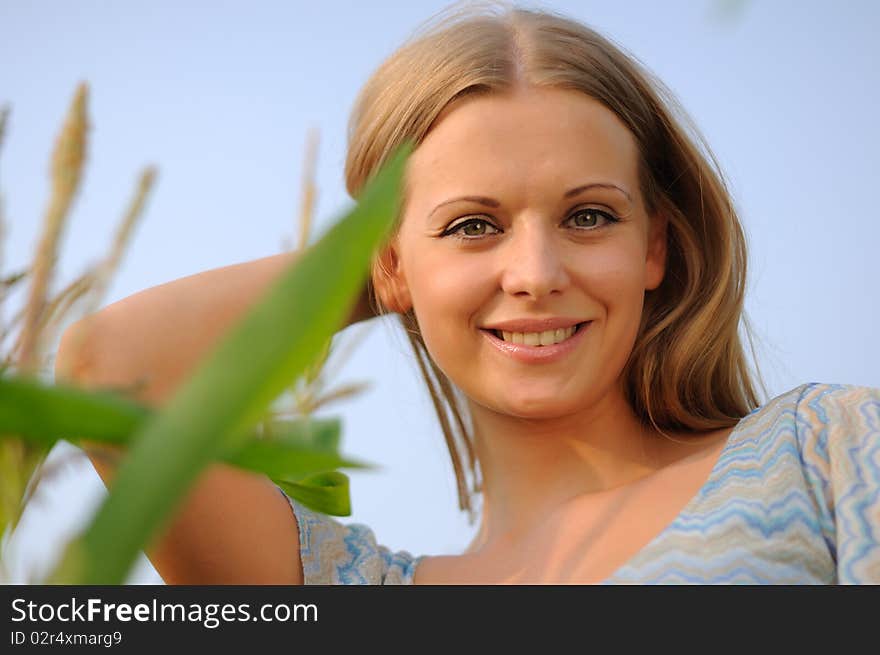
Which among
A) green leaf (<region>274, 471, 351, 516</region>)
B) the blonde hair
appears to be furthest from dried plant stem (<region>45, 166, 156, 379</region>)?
the blonde hair

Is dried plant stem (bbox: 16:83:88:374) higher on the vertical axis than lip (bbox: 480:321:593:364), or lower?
lower

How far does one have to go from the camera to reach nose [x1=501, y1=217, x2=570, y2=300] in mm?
1243

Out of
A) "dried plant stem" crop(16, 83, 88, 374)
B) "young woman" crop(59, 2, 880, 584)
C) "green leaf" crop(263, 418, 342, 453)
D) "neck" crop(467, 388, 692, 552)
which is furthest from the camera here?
"neck" crop(467, 388, 692, 552)

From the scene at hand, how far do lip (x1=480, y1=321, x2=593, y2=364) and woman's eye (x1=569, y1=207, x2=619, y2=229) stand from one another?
0.46ft

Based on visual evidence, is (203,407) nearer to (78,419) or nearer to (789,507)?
(78,419)

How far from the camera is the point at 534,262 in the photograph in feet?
4.08

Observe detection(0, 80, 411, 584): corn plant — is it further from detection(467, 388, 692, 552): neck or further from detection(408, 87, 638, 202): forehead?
detection(467, 388, 692, 552): neck

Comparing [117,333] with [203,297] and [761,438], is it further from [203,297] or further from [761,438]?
[761,438]

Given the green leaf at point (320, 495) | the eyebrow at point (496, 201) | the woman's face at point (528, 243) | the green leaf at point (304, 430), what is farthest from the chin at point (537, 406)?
the green leaf at point (320, 495)

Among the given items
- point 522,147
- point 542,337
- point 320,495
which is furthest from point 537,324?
point 320,495

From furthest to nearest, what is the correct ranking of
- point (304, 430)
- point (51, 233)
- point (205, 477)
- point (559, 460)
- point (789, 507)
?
point (559, 460)
point (205, 477)
point (789, 507)
point (304, 430)
point (51, 233)

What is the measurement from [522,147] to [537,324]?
0.80 ft

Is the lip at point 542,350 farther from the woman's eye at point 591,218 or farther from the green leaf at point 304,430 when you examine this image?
the green leaf at point 304,430

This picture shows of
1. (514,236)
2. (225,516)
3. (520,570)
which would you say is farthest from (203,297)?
(520,570)
